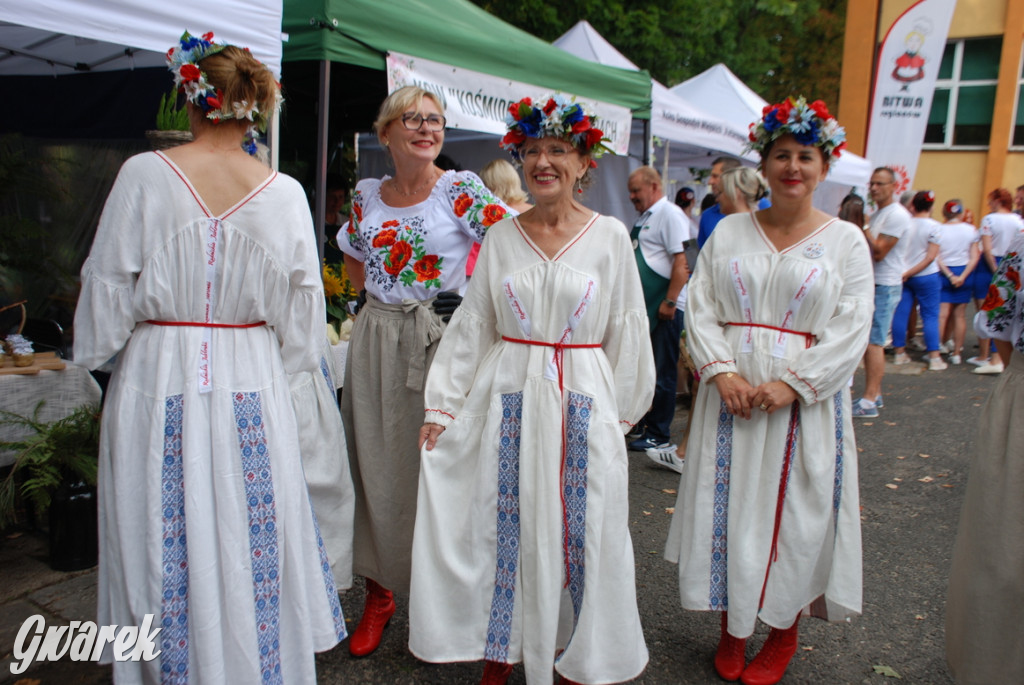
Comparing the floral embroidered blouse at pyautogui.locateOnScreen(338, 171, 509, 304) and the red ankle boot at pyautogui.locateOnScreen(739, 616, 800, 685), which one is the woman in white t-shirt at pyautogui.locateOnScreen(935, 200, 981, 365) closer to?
the red ankle boot at pyautogui.locateOnScreen(739, 616, 800, 685)

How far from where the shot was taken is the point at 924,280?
852 centimetres

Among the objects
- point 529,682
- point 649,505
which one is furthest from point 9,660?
point 649,505

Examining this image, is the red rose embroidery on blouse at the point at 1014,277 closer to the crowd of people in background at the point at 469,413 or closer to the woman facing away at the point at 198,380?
the crowd of people in background at the point at 469,413

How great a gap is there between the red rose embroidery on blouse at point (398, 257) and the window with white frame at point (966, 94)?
16912 mm

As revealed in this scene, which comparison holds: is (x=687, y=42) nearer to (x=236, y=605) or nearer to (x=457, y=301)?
(x=457, y=301)

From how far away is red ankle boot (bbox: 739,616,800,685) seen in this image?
2750 mm

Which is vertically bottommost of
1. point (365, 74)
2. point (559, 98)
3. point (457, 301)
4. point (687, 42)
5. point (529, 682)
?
point (529, 682)

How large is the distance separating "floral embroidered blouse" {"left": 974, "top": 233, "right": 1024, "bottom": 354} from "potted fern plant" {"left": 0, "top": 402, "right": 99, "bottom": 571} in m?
3.78

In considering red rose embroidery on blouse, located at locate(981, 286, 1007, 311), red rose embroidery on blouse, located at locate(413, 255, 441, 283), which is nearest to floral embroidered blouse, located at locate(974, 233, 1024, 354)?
red rose embroidery on blouse, located at locate(981, 286, 1007, 311)

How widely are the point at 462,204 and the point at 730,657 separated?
196 centimetres

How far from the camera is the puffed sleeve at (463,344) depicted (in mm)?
2492

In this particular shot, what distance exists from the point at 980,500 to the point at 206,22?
3688 mm

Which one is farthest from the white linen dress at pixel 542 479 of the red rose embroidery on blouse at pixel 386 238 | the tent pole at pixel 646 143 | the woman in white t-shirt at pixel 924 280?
the woman in white t-shirt at pixel 924 280

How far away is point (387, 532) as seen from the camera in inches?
114
